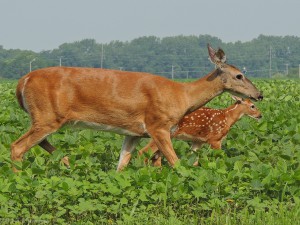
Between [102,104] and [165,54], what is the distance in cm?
11486

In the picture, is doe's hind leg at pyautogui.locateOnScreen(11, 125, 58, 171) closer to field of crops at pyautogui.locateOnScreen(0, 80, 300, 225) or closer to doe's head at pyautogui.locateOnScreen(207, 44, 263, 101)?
field of crops at pyautogui.locateOnScreen(0, 80, 300, 225)

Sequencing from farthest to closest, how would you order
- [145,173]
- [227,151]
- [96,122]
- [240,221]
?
1. [227,151]
2. [96,122]
3. [145,173]
4. [240,221]

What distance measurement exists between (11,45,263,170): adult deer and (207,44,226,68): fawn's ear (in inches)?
3.7

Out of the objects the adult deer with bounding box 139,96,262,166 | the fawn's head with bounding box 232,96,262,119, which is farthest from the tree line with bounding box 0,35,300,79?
the adult deer with bounding box 139,96,262,166

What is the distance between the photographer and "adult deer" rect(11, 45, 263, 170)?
30.1 ft

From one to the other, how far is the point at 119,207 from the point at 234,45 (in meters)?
127

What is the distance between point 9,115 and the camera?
41.6 ft

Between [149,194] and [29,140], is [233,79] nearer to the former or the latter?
[29,140]

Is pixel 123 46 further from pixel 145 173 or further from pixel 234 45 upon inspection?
pixel 145 173

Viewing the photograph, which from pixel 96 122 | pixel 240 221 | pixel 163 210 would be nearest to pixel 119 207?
pixel 163 210

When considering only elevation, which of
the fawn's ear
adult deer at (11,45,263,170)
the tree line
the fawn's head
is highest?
the fawn's ear

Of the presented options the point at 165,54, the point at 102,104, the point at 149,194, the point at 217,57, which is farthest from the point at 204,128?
the point at 165,54

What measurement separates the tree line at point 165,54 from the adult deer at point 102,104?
8827 cm

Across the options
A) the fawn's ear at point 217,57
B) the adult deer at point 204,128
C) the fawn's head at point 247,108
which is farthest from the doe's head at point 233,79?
the fawn's head at point 247,108
